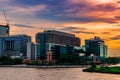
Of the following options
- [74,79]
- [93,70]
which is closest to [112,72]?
[93,70]

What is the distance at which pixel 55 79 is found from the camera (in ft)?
307

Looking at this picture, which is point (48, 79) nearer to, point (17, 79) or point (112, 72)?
point (17, 79)

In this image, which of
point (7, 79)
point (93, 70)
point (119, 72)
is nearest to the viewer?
point (7, 79)

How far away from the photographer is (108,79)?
9169 cm

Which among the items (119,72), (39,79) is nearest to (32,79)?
(39,79)

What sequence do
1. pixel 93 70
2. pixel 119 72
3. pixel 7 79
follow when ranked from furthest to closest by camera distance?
pixel 93 70 < pixel 119 72 < pixel 7 79

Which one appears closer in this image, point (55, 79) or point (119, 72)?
point (55, 79)

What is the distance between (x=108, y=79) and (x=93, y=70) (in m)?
43.0

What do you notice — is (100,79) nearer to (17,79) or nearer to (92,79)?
(92,79)

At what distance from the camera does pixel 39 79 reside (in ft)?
309

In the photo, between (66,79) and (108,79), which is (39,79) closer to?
(66,79)

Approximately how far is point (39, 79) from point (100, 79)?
15.5 meters

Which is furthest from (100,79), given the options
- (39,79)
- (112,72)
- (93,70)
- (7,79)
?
(93,70)

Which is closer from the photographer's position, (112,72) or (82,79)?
(82,79)
